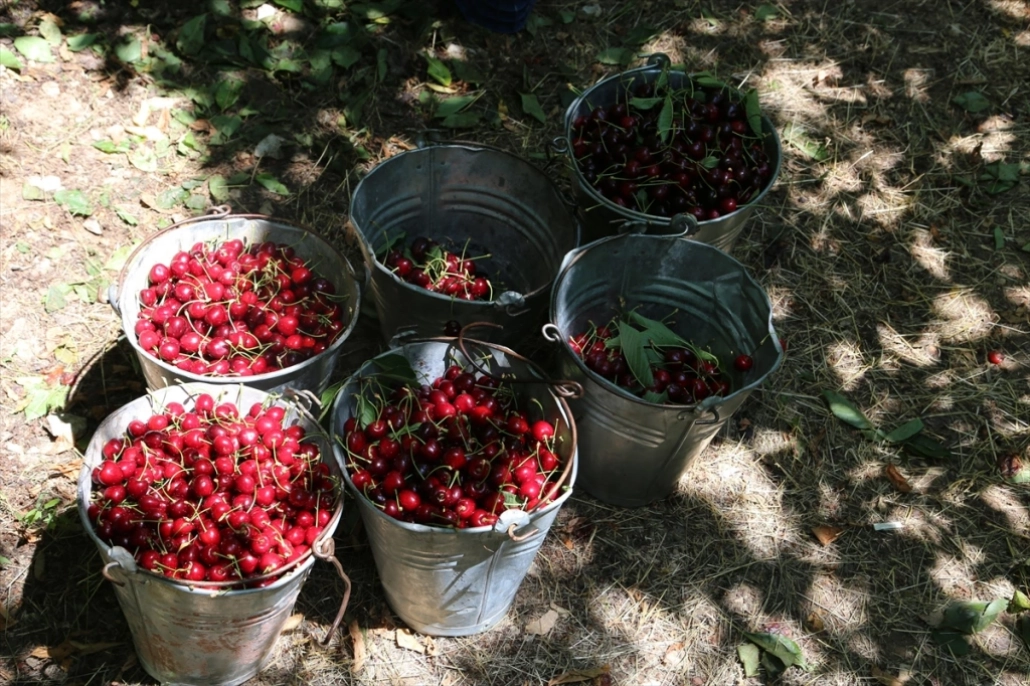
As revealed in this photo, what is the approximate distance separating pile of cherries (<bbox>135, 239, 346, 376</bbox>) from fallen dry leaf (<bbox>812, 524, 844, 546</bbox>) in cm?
221

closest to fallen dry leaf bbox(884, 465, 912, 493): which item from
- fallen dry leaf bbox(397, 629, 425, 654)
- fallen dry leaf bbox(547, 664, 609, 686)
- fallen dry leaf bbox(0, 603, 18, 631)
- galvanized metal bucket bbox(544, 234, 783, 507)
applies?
galvanized metal bucket bbox(544, 234, 783, 507)

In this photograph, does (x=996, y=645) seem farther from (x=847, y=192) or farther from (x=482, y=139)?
(x=482, y=139)

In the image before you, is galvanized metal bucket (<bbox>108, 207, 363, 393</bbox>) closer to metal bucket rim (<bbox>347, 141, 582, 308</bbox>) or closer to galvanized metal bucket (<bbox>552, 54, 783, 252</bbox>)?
metal bucket rim (<bbox>347, 141, 582, 308</bbox>)

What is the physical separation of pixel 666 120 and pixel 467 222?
1.06 m

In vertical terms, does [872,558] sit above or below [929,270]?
below

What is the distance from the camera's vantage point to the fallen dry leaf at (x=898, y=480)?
398 cm

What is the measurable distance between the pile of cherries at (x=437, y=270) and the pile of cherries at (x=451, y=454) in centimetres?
61

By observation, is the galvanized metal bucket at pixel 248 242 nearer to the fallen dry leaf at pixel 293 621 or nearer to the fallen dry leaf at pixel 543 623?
the fallen dry leaf at pixel 293 621

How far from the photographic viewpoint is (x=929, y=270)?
15.8ft

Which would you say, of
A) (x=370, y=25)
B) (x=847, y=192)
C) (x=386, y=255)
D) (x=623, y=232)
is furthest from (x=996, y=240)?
(x=370, y=25)

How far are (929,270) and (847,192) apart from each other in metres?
0.65

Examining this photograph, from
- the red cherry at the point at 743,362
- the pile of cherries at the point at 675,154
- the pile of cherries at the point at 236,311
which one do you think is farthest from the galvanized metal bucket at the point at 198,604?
the pile of cherries at the point at 675,154

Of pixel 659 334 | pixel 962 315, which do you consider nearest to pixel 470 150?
pixel 659 334

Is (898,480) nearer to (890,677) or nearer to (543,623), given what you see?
(890,677)
